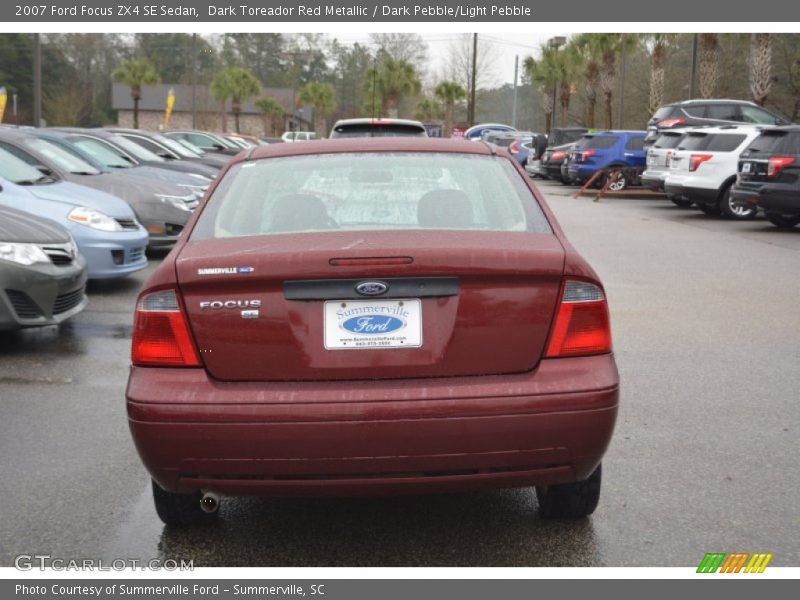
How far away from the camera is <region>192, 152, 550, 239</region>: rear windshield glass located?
381 centimetres

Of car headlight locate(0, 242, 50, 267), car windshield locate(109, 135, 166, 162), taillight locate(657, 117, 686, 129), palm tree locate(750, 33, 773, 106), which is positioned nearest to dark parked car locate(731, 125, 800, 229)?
taillight locate(657, 117, 686, 129)

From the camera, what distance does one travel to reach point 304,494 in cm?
333

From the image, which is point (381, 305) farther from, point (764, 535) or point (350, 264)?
point (764, 535)

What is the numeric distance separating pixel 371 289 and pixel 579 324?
29.6 inches

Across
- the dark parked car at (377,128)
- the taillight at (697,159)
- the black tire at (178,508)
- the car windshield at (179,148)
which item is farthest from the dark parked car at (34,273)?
the taillight at (697,159)

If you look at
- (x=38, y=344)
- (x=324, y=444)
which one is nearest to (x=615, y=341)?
(x=38, y=344)

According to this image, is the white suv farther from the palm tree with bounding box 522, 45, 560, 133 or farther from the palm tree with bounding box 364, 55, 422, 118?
the palm tree with bounding box 364, 55, 422, 118

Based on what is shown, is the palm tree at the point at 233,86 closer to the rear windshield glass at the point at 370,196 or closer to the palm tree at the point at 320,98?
the palm tree at the point at 320,98

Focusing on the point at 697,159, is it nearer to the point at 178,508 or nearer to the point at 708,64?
the point at 178,508

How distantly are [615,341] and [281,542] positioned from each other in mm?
4546

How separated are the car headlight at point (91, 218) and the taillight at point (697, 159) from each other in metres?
12.7

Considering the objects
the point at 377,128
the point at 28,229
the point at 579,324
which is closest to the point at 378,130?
the point at 377,128

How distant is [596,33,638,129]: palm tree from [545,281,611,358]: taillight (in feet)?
142

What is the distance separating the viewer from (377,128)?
12.6 meters
